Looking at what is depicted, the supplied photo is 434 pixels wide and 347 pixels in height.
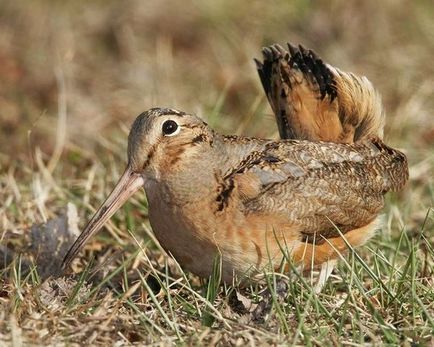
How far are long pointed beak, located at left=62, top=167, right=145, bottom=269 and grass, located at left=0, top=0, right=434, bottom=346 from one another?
6.7 inches

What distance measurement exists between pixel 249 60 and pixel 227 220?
454 cm

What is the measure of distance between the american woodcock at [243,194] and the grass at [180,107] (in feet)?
0.54

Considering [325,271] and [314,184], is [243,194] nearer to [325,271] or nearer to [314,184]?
[314,184]

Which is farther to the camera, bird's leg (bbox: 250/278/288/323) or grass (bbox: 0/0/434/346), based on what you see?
bird's leg (bbox: 250/278/288/323)

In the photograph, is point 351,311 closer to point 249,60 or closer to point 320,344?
point 320,344

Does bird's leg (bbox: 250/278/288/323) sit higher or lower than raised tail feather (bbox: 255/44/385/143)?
lower

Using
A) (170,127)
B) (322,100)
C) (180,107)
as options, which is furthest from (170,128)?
(180,107)

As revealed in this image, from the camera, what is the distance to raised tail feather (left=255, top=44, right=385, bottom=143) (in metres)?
6.05

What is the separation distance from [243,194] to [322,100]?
3.76ft

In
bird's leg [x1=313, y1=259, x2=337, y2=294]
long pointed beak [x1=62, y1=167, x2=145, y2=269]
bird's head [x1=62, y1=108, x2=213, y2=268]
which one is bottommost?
bird's leg [x1=313, y1=259, x2=337, y2=294]

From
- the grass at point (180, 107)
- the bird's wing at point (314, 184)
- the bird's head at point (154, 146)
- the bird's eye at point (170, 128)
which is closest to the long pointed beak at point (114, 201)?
the bird's head at point (154, 146)

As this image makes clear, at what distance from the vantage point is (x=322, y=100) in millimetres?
6098

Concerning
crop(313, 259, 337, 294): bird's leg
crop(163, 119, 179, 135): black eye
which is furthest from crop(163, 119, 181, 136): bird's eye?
crop(313, 259, 337, 294): bird's leg

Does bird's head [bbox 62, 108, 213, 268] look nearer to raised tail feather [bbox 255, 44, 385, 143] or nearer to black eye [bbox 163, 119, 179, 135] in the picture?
black eye [bbox 163, 119, 179, 135]
